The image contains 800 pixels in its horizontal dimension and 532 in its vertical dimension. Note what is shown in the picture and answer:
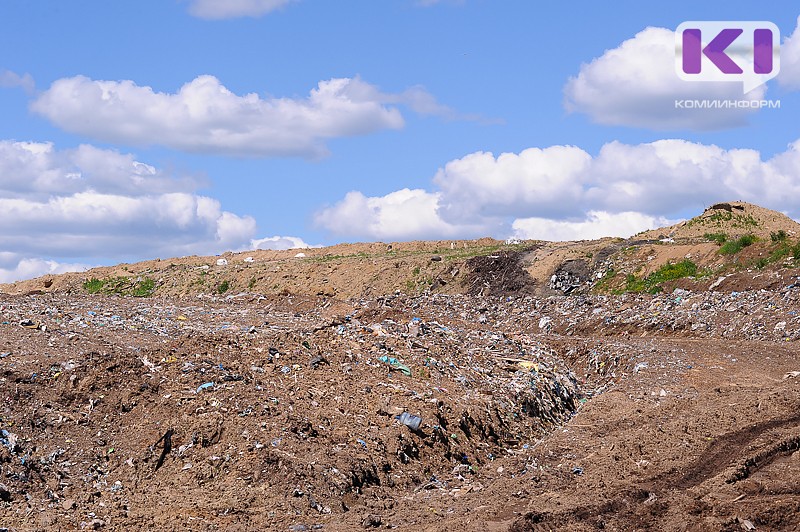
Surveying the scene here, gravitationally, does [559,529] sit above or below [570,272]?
below

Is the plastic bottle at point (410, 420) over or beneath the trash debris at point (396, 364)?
beneath

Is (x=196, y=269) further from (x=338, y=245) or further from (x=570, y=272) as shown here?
(x=570, y=272)

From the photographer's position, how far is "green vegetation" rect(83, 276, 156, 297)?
1344 inches

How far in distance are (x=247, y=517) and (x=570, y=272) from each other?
67.7 feet

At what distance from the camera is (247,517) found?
7098mm

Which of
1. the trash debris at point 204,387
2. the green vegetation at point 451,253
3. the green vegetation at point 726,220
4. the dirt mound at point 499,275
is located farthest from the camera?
the green vegetation at point 726,220

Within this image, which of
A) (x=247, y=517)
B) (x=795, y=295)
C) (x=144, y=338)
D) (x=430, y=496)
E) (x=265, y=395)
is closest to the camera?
(x=247, y=517)

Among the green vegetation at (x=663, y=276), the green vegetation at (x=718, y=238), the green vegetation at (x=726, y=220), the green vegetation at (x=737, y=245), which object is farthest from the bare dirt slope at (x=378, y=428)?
the green vegetation at (x=726, y=220)

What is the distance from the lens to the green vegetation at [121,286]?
3412cm

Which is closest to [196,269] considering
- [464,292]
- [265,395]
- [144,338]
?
[464,292]

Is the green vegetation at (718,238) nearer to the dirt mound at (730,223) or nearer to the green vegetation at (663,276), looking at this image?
the green vegetation at (663,276)

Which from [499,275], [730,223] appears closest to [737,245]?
[499,275]

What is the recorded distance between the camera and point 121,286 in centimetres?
3506

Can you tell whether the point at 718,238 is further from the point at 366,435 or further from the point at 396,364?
the point at 366,435
